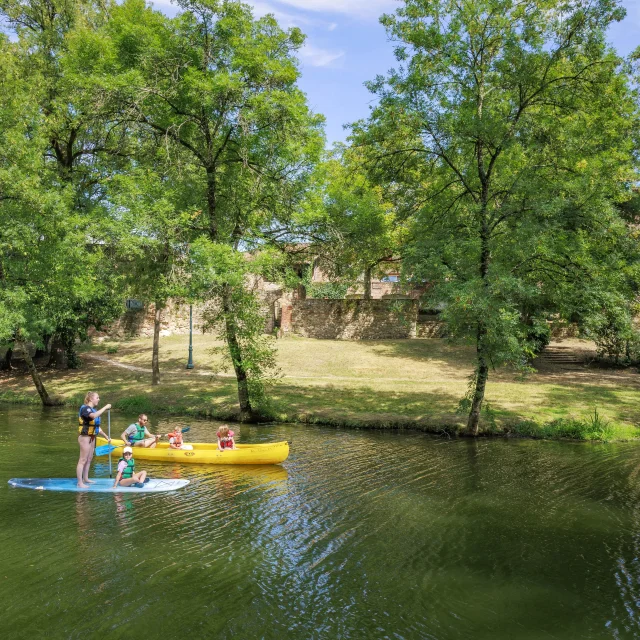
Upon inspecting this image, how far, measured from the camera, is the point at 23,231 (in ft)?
67.4

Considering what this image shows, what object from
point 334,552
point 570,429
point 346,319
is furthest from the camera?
point 346,319

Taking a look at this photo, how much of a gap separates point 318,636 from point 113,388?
2068cm

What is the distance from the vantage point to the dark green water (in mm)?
7109

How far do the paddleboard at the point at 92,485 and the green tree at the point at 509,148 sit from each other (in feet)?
26.8

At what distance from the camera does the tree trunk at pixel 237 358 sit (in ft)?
61.6

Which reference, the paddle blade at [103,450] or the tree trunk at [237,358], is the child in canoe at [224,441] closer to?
the paddle blade at [103,450]

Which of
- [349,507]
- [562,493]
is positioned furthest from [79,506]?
[562,493]

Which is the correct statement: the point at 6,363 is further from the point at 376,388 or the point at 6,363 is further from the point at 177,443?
the point at 177,443

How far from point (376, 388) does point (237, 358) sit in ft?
22.0

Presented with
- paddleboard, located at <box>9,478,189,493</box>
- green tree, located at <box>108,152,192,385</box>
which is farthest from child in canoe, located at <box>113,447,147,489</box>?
green tree, located at <box>108,152,192,385</box>

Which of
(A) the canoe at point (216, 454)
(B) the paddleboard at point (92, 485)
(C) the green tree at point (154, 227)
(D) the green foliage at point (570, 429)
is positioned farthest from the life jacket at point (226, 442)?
(D) the green foliage at point (570, 429)

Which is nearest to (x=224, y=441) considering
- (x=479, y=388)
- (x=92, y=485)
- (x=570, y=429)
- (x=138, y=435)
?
(x=138, y=435)

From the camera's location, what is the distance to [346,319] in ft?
119

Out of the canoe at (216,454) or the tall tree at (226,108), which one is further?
the tall tree at (226,108)
